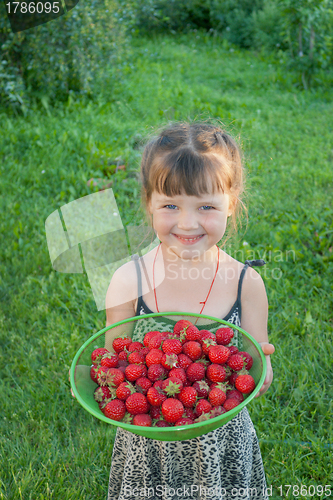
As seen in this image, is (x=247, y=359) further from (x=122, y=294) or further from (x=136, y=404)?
(x=122, y=294)

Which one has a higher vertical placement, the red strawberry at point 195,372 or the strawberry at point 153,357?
the strawberry at point 153,357

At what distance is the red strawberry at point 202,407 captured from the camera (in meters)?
1.21

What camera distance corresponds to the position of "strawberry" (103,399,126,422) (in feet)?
3.97

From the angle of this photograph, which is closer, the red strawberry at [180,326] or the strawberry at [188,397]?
the strawberry at [188,397]

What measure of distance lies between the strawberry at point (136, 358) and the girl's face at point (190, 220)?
1.19 feet

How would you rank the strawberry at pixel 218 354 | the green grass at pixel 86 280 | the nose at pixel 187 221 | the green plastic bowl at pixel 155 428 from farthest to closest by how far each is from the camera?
the green grass at pixel 86 280 → the nose at pixel 187 221 → the strawberry at pixel 218 354 → the green plastic bowl at pixel 155 428

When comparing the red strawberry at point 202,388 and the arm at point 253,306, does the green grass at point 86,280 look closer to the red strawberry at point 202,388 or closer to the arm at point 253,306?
the arm at point 253,306

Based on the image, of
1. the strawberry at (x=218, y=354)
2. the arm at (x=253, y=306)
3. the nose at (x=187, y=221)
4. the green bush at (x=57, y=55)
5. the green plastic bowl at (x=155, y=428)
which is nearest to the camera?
the green plastic bowl at (x=155, y=428)

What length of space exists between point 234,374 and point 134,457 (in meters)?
0.45

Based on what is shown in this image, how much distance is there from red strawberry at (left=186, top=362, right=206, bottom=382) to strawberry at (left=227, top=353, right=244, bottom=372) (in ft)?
0.27

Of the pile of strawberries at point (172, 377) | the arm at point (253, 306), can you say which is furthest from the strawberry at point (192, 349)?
the arm at point (253, 306)

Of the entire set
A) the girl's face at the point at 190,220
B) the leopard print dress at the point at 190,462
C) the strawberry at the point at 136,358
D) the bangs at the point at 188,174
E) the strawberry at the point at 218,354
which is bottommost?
the leopard print dress at the point at 190,462

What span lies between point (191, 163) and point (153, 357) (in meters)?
0.61

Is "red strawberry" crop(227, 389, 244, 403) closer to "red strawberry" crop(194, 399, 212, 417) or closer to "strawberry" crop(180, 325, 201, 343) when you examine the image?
"red strawberry" crop(194, 399, 212, 417)
